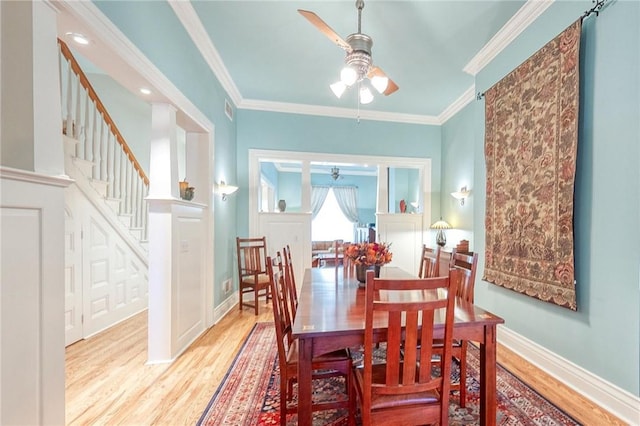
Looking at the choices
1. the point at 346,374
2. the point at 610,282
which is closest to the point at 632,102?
the point at 610,282

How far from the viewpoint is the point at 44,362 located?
112 centimetres

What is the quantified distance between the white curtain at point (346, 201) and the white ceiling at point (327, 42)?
15.9ft

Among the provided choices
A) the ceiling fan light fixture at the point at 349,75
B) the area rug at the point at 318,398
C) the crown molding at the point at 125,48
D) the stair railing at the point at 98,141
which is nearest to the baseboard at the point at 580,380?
the area rug at the point at 318,398

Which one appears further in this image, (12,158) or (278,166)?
(278,166)

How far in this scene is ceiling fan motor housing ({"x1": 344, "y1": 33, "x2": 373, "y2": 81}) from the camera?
6.47ft

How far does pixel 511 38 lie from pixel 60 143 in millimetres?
3682

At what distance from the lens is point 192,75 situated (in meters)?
2.68

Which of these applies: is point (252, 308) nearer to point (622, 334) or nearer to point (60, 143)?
point (60, 143)

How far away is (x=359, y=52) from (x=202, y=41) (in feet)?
5.96

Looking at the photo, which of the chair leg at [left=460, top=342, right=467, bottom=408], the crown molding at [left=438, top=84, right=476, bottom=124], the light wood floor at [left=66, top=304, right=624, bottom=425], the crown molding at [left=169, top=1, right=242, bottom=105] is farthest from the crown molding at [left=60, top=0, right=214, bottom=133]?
the crown molding at [left=438, top=84, right=476, bottom=124]

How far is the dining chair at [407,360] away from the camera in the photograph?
1111mm

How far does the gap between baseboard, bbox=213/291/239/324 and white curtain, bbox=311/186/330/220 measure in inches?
197

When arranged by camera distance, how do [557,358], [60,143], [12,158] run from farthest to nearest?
[557,358], [60,143], [12,158]

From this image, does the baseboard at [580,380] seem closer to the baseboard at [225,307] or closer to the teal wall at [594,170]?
the teal wall at [594,170]
